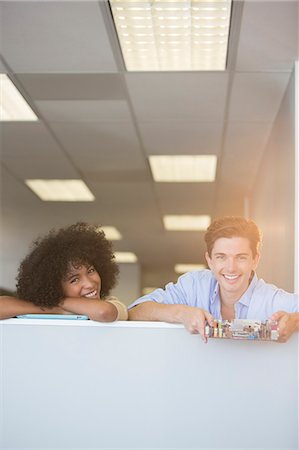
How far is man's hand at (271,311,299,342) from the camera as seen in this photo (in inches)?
93.3

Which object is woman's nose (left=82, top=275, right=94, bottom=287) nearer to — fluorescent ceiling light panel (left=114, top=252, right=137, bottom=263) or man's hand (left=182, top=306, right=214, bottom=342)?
man's hand (left=182, top=306, right=214, bottom=342)

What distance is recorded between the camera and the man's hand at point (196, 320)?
240 centimetres

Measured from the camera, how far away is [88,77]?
13.7ft

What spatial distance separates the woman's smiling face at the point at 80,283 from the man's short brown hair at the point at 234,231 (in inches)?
21.5

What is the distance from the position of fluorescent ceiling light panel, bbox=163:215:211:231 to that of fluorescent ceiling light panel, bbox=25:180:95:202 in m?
1.40

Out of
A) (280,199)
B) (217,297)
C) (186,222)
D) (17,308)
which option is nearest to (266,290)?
(217,297)

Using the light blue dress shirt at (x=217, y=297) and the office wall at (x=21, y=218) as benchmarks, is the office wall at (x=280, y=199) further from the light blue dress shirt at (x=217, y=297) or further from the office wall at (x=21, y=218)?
the office wall at (x=21, y=218)

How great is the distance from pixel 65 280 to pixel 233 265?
74cm

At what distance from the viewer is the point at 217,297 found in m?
2.78

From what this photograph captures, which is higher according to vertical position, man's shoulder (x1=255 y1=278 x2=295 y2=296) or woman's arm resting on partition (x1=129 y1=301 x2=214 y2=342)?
man's shoulder (x1=255 y1=278 x2=295 y2=296)

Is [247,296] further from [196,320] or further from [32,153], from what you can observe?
[32,153]

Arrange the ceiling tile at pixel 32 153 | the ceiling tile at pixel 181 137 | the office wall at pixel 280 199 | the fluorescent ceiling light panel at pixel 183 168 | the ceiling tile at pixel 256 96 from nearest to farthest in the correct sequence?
the office wall at pixel 280 199 < the ceiling tile at pixel 256 96 < the ceiling tile at pixel 181 137 < the ceiling tile at pixel 32 153 < the fluorescent ceiling light panel at pixel 183 168

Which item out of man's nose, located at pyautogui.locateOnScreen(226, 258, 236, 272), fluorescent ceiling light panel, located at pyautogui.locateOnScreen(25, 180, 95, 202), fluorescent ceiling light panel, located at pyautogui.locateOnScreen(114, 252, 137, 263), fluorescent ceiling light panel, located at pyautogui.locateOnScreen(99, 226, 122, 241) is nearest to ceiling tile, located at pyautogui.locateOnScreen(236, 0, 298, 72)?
man's nose, located at pyautogui.locateOnScreen(226, 258, 236, 272)

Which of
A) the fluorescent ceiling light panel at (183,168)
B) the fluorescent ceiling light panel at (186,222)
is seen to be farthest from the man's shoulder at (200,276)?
the fluorescent ceiling light panel at (186,222)
